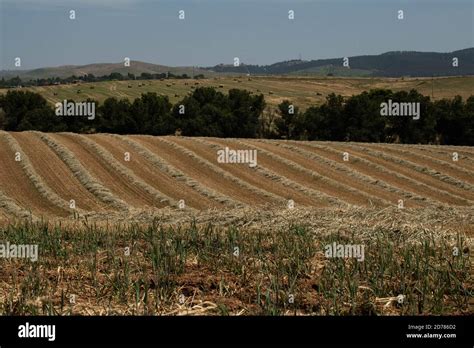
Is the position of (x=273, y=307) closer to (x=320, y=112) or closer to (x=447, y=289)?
(x=447, y=289)

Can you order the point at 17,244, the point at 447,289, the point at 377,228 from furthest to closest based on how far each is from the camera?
the point at 377,228, the point at 17,244, the point at 447,289

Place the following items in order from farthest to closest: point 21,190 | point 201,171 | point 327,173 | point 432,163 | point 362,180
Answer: point 432,163, point 327,173, point 201,171, point 362,180, point 21,190

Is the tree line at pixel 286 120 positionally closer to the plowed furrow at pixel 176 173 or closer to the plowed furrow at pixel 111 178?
the plowed furrow at pixel 176 173

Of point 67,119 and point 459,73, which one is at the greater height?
point 459,73

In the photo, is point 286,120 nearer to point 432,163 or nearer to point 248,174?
point 432,163

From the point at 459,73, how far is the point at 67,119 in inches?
3772

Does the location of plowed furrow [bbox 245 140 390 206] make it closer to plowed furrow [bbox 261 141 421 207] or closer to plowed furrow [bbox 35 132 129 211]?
plowed furrow [bbox 261 141 421 207]

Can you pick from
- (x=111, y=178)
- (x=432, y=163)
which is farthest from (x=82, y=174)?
(x=432, y=163)

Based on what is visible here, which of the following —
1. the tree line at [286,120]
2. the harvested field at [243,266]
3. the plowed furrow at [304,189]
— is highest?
the tree line at [286,120]

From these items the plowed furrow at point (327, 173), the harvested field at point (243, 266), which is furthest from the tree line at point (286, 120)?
the harvested field at point (243, 266)

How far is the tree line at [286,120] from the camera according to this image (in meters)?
74.6

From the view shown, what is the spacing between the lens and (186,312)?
6.44 metres

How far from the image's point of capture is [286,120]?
78.8m

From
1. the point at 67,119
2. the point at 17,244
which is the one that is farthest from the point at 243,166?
the point at 67,119
